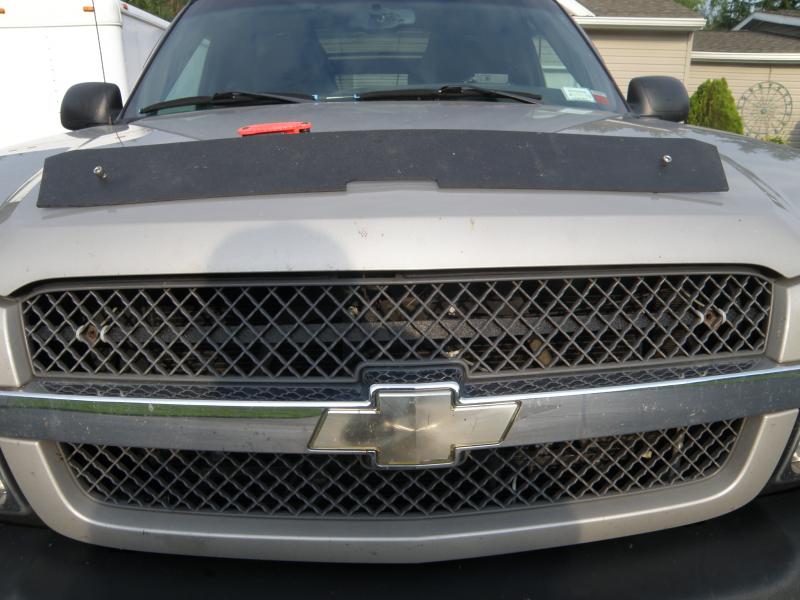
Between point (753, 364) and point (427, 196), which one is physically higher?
point (427, 196)

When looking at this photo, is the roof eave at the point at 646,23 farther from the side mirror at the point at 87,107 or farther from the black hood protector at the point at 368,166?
the black hood protector at the point at 368,166

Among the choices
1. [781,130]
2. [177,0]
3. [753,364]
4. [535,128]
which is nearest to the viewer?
[753,364]

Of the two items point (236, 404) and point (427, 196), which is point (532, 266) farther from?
point (236, 404)

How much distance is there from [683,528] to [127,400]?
4.07 ft

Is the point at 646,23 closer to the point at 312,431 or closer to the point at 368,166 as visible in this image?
the point at 368,166

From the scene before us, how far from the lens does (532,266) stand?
1.47 metres

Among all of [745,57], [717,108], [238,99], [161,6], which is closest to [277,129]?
[238,99]

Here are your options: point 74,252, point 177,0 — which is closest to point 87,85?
point 74,252

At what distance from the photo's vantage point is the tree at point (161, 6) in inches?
1070

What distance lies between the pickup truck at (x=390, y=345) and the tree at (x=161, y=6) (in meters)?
27.5

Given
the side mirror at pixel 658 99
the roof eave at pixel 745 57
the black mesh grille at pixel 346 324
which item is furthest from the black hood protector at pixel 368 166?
the roof eave at pixel 745 57

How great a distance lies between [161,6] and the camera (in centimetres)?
2905

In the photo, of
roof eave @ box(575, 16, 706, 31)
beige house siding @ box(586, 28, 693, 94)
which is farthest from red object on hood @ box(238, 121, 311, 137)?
beige house siding @ box(586, 28, 693, 94)

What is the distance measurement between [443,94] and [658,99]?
93 centimetres
